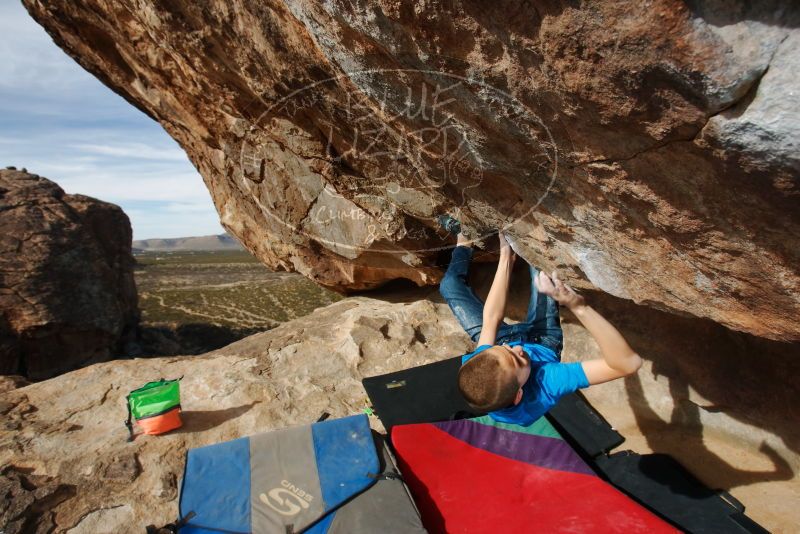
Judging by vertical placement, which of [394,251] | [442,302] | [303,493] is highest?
[394,251]

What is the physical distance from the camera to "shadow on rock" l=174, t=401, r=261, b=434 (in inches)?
166

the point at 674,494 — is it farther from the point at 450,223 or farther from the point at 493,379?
the point at 450,223

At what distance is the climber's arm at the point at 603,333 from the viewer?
2.61m

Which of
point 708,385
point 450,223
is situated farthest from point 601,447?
point 450,223

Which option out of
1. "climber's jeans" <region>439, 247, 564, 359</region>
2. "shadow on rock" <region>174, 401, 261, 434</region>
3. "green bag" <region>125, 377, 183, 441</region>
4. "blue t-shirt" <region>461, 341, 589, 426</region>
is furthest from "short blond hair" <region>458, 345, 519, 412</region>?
"green bag" <region>125, 377, 183, 441</region>

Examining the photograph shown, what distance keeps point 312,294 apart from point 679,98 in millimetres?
33315

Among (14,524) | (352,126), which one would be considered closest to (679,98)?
(352,126)

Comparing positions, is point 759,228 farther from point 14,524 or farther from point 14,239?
point 14,239

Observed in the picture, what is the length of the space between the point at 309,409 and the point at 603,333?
10.3 ft

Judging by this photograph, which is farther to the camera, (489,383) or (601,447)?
(601,447)

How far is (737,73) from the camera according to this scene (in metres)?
1.49

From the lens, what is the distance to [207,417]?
14.5 feet

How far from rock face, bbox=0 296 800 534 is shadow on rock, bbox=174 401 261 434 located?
0.01 meters

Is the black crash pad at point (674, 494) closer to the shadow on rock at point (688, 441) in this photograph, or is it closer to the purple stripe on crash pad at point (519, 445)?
the shadow on rock at point (688, 441)
